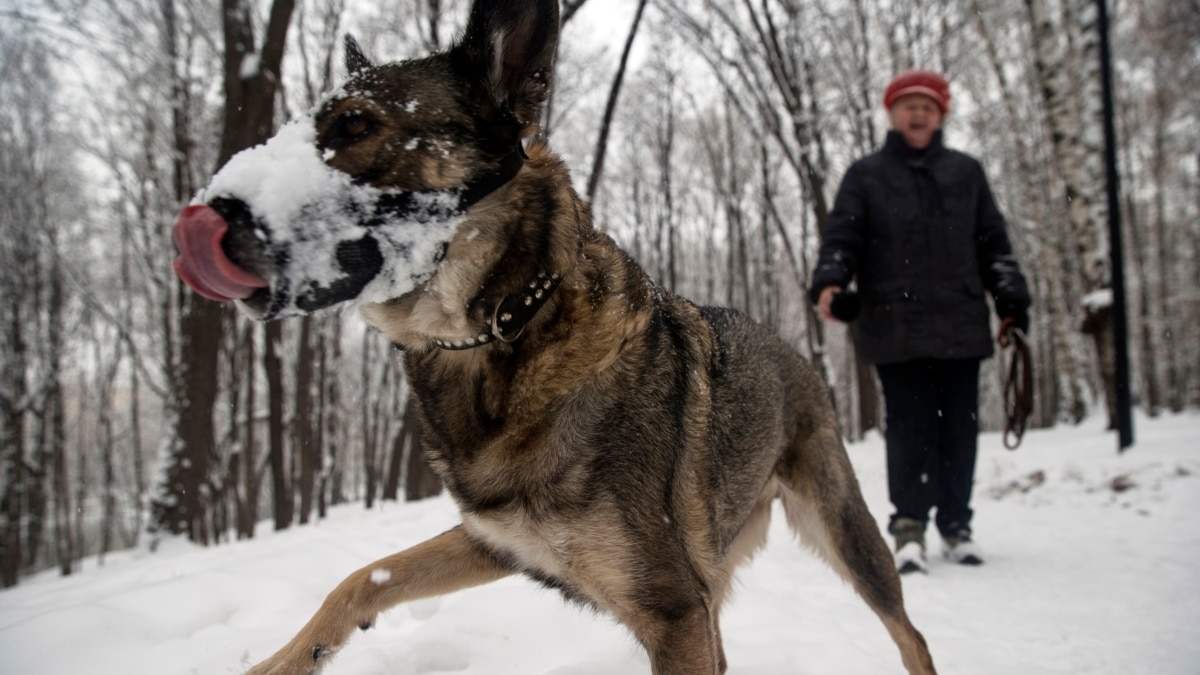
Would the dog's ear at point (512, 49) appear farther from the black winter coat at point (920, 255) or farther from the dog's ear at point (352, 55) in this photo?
the black winter coat at point (920, 255)

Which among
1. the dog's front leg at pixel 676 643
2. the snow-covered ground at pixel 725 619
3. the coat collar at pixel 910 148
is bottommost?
the snow-covered ground at pixel 725 619

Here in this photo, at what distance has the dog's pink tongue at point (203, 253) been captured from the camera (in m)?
1.33

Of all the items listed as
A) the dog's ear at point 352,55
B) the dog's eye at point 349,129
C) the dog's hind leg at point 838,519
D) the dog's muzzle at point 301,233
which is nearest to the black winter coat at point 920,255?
the dog's hind leg at point 838,519

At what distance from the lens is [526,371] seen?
1.79 metres

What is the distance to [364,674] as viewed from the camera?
2.29 m

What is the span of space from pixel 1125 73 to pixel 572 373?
1119 inches

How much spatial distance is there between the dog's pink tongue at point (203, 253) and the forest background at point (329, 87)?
5666mm

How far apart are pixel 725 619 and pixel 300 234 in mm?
2891

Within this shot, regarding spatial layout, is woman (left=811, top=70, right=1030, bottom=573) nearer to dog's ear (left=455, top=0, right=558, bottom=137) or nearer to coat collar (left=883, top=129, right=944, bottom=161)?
coat collar (left=883, top=129, right=944, bottom=161)

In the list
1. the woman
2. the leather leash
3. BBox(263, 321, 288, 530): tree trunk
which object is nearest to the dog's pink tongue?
the woman

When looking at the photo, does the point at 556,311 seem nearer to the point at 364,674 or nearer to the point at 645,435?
the point at 645,435

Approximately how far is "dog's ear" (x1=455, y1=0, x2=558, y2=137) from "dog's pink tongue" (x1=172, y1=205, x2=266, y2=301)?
0.78 m

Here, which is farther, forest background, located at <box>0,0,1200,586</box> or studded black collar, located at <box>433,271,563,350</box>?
forest background, located at <box>0,0,1200,586</box>

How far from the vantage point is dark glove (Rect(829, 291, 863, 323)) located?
4.09 metres
